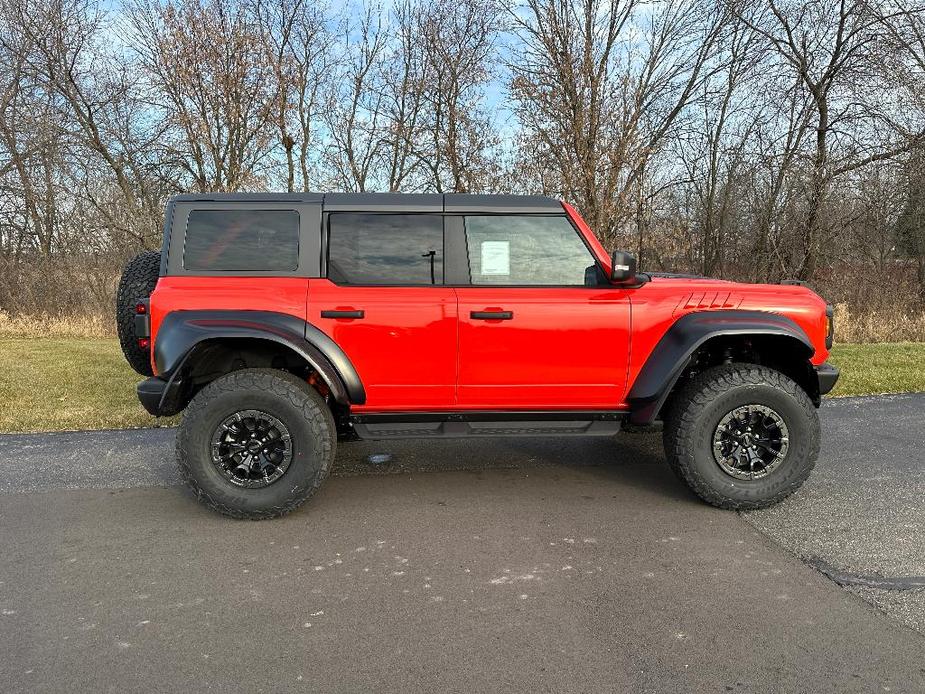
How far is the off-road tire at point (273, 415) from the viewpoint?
3.60 m

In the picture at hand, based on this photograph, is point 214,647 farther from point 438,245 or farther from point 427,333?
point 438,245

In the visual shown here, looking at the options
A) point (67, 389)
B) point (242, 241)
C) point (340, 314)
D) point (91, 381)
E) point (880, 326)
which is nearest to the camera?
point (340, 314)

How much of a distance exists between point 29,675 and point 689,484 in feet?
11.0

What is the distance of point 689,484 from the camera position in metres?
3.77

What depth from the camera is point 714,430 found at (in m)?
3.77

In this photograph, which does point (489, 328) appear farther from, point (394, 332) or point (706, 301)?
point (706, 301)

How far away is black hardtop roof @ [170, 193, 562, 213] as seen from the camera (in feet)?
12.8

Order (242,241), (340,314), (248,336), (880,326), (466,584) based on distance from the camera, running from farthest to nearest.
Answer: (880,326), (242,241), (340,314), (248,336), (466,584)

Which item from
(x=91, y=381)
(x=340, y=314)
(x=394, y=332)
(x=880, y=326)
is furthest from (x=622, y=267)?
(x=880, y=326)

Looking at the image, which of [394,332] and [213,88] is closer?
[394,332]

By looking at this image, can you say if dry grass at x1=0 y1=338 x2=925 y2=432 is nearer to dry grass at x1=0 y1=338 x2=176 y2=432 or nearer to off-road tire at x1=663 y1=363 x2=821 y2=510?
dry grass at x1=0 y1=338 x2=176 y2=432

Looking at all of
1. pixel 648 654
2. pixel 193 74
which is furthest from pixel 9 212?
pixel 648 654

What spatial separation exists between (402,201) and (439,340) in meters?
0.93

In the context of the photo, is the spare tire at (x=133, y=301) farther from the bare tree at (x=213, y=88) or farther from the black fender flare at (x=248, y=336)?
the bare tree at (x=213, y=88)
